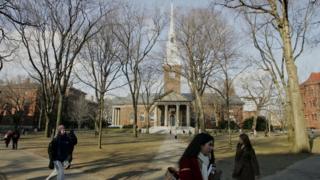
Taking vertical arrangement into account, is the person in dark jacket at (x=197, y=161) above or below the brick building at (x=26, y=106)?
below

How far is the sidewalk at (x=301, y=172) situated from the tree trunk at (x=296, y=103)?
3.53 meters

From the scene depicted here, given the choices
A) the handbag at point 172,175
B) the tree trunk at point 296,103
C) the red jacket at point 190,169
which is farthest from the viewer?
the tree trunk at point 296,103

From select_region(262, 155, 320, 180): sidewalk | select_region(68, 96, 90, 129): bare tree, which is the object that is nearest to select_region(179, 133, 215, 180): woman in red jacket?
select_region(262, 155, 320, 180): sidewalk

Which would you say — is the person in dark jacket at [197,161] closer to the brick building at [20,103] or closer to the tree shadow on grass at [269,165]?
the tree shadow on grass at [269,165]

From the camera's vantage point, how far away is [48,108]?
134ft

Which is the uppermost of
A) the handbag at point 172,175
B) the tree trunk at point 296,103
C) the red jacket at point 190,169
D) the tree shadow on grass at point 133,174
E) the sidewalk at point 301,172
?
the tree trunk at point 296,103

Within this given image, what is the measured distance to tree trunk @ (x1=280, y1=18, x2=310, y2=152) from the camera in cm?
2209

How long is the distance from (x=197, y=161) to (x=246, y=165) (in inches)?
191

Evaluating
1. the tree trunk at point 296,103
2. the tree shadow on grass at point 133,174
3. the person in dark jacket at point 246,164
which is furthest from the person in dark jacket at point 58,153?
the tree trunk at point 296,103

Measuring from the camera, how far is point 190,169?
12.7ft

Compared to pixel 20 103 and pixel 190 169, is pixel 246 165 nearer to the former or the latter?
pixel 190 169

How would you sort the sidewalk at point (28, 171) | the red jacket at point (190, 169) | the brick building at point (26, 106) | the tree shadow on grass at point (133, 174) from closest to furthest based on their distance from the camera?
1. the red jacket at point (190, 169)
2. the sidewalk at point (28, 171)
3. the tree shadow on grass at point (133, 174)
4. the brick building at point (26, 106)

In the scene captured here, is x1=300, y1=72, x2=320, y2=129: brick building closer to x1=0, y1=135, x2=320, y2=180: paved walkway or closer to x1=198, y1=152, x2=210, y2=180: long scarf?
x1=0, y1=135, x2=320, y2=180: paved walkway

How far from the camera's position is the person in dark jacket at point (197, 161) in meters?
3.86
